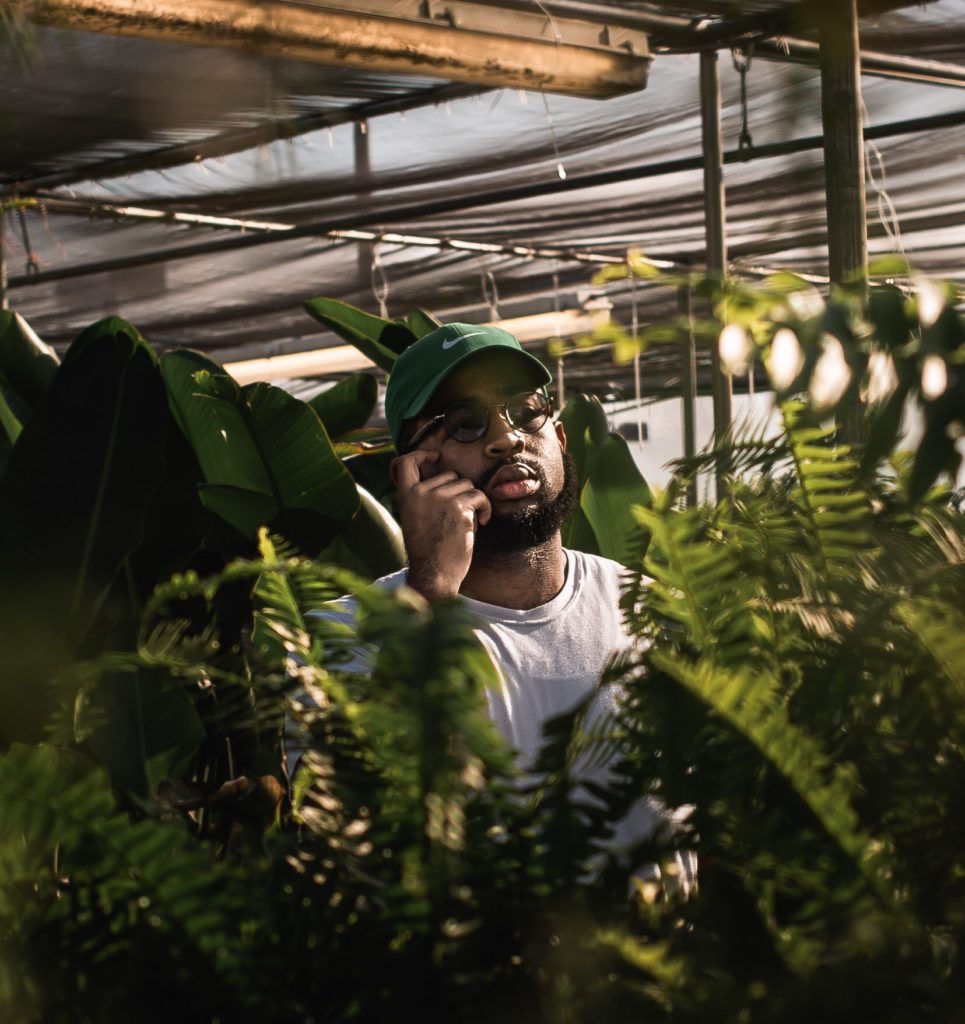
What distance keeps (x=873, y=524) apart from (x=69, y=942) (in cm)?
29

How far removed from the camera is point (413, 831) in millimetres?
363

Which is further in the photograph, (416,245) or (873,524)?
(416,245)

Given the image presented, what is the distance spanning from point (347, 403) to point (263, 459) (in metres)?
0.54

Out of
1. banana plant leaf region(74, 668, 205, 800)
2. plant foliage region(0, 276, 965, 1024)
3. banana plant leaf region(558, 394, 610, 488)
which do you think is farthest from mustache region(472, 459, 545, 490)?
plant foliage region(0, 276, 965, 1024)

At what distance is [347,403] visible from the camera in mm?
2189

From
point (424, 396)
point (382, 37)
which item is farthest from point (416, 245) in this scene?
point (424, 396)

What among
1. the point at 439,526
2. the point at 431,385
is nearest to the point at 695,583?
the point at 439,526

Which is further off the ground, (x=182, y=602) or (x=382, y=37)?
(x=382, y=37)

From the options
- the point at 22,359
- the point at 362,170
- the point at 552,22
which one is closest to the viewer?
the point at 22,359

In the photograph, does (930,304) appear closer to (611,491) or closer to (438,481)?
(438,481)

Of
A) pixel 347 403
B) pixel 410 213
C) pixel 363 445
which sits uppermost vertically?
pixel 347 403

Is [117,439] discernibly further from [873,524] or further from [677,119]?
[677,119]

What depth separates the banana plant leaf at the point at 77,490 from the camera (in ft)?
4.56

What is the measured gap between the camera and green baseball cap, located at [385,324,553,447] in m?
1.59
